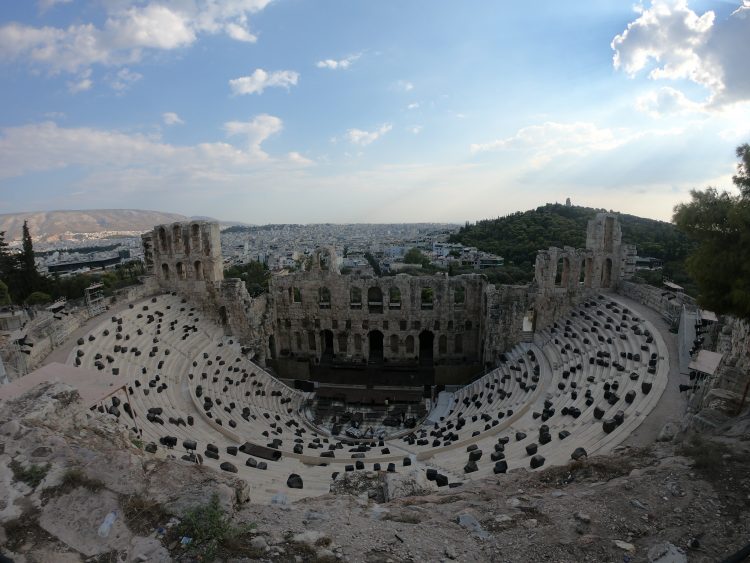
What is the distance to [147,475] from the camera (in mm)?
9031

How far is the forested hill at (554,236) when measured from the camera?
49.1 metres

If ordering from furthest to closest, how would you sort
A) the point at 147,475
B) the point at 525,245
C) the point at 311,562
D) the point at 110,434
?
the point at 525,245 → the point at 110,434 → the point at 147,475 → the point at 311,562

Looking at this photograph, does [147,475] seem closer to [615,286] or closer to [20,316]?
[20,316]

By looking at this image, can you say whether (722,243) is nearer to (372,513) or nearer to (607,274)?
(372,513)

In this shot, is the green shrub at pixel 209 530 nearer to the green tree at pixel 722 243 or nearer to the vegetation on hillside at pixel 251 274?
the green tree at pixel 722 243

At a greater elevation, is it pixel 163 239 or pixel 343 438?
pixel 163 239

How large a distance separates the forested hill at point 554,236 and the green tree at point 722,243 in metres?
34.4

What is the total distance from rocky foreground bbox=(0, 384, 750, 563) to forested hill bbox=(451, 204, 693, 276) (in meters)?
38.7

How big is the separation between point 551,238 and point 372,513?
2313 inches

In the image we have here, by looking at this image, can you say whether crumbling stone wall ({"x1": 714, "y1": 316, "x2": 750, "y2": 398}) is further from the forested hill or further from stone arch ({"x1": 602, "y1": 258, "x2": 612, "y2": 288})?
the forested hill

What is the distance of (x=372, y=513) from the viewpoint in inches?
345

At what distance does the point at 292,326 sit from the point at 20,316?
61.4 ft

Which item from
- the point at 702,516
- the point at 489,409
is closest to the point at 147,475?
the point at 702,516

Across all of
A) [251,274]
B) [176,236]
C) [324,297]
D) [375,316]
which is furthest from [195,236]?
[251,274]
